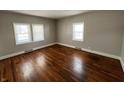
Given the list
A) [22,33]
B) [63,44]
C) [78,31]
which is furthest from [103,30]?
[22,33]

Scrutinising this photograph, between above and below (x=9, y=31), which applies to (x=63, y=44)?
below

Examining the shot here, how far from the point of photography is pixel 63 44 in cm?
612

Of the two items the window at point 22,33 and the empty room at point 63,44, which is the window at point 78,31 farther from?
the window at point 22,33

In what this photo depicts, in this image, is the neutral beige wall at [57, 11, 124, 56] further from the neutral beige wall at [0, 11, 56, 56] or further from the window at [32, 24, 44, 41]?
the neutral beige wall at [0, 11, 56, 56]

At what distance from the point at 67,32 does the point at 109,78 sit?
4.06 metres

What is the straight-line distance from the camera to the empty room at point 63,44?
2.37 meters

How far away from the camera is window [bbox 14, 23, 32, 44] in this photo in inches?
159

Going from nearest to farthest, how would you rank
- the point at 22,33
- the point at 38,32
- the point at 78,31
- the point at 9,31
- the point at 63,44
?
the point at 9,31 → the point at 22,33 → the point at 78,31 → the point at 38,32 → the point at 63,44

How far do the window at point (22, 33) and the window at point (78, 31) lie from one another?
9.38 feet

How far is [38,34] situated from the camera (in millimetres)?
5164

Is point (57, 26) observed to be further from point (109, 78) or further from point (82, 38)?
point (109, 78)

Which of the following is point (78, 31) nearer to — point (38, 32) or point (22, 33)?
point (38, 32)

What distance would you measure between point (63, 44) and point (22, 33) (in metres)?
3.01

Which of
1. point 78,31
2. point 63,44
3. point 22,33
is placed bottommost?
point 63,44
